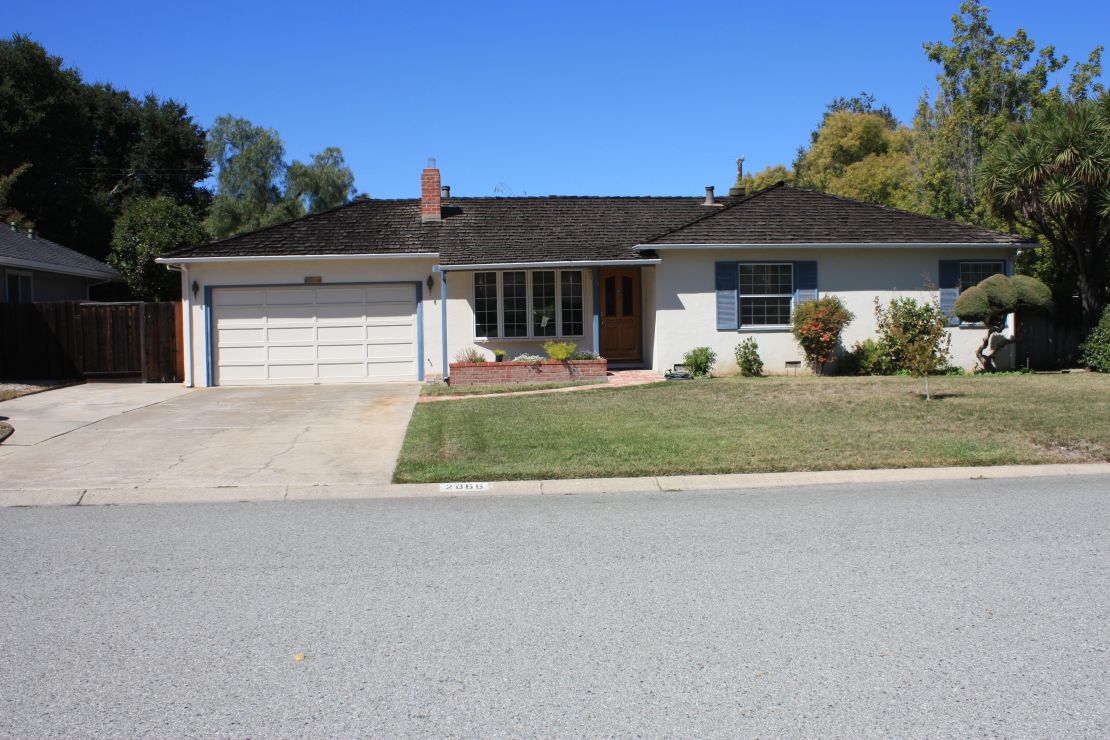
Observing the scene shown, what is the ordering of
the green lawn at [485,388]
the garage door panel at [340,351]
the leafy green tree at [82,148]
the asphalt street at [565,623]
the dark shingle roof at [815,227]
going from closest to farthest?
1. the asphalt street at [565,623]
2. the green lawn at [485,388]
3. the dark shingle roof at [815,227]
4. the garage door panel at [340,351]
5. the leafy green tree at [82,148]

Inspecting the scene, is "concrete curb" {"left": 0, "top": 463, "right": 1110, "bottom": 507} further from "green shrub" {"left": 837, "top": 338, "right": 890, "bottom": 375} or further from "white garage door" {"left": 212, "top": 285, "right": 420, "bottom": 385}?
"white garage door" {"left": 212, "top": 285, "right": 420, "bottom": 385}

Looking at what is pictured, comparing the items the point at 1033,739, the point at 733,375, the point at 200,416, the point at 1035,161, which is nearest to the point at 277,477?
the point at 200,416

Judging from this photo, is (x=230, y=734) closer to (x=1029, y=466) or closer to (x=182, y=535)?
(x=182, y=535)

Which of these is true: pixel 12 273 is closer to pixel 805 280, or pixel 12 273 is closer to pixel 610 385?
pixel 610 385

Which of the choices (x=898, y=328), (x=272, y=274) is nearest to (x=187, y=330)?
(x=272, y=274)

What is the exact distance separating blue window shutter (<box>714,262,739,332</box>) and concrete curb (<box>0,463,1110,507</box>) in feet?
34.2

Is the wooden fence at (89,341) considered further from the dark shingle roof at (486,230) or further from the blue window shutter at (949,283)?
the blue window shutter at (949,283)

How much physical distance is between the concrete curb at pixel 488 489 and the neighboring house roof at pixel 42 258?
1469 centimetres

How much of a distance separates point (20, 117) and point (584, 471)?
→ 117 feet

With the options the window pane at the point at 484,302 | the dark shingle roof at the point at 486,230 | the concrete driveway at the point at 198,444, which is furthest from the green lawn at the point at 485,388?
the dark shingle roof at the point at 486,230

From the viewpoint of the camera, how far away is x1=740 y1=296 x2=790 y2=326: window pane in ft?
65.3

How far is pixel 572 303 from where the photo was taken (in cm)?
2077

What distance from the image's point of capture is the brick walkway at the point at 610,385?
16359 millimetres

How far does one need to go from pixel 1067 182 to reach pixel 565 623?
61.5 ft
